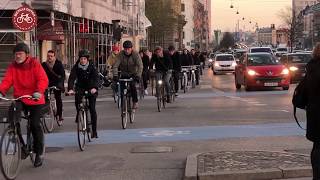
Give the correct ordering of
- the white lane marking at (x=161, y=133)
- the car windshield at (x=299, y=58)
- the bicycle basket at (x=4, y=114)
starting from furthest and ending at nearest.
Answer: the car windshield at (x=299, y=58) < the white lane marking at (x=161, y=133) < the bicycle basket at (x=4, y=114)

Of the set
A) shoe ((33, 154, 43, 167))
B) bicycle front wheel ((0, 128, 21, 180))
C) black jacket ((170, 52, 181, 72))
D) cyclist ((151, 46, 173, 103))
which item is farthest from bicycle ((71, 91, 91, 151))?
black jacket ((170, 52, 181, 72))

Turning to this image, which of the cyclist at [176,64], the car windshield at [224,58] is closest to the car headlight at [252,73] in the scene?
the cyclist at [176,64]

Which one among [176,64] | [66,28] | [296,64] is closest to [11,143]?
[176,64]

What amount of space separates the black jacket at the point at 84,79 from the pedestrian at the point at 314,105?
16.7 feet

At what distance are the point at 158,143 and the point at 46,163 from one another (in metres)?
2.42

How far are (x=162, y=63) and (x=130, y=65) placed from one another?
4477 mm

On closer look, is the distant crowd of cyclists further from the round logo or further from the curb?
the round logo

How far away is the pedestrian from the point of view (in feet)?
22.7

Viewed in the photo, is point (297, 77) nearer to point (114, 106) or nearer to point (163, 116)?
point (114, 106)

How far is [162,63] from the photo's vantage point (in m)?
18.2

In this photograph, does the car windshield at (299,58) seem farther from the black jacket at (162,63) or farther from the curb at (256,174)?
the curb at (256,174)

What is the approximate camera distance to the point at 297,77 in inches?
1207

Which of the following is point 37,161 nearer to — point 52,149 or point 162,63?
point 52,149

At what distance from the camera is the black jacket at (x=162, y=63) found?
18156mm
